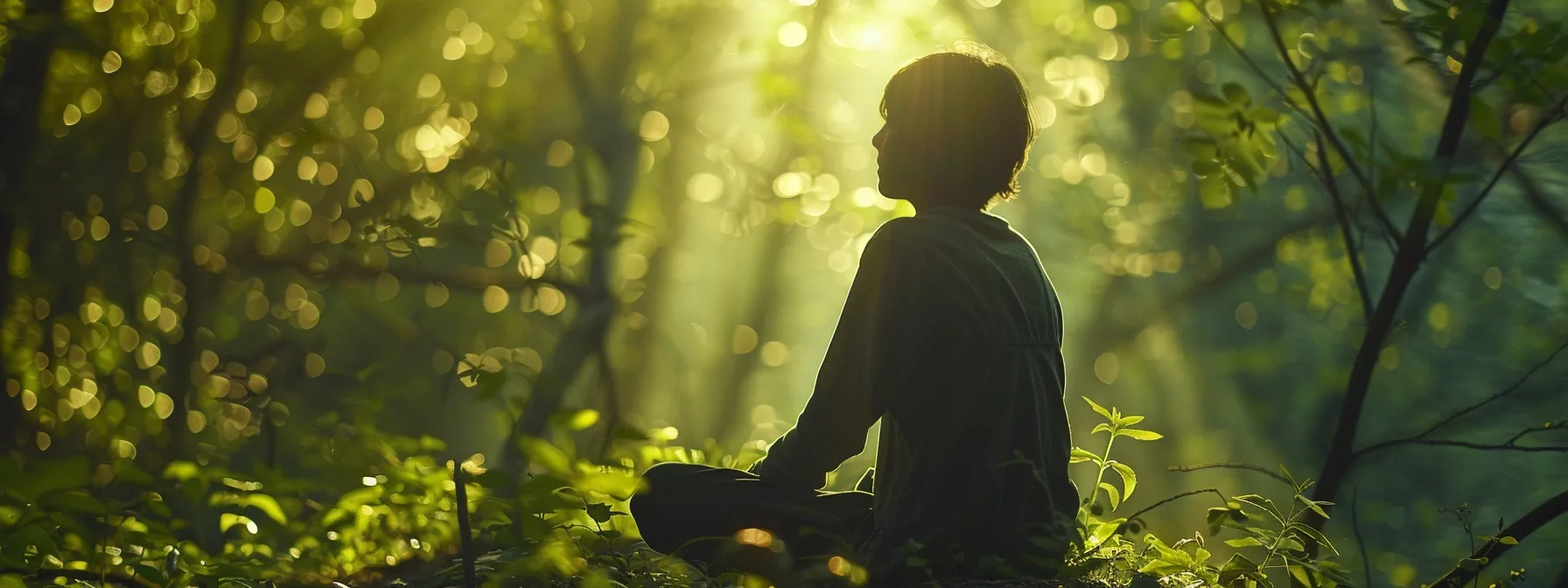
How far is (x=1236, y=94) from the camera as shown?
3182 millimetres

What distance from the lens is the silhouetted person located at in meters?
3.02

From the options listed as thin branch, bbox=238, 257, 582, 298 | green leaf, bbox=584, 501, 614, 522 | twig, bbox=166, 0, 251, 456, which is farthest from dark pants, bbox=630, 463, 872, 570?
twig, bbox=166, 0, 251, 456

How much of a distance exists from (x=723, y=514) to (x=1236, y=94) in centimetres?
172

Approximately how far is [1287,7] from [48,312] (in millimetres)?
6320

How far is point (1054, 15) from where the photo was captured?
10477 millimetres

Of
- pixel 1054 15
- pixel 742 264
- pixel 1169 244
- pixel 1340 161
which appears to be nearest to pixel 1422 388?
pixel 1169 244

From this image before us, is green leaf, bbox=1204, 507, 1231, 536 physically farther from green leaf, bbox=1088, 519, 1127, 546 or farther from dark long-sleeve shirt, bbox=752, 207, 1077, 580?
dark long-sleeve shirt, bbox=752, 207, 1077, 580

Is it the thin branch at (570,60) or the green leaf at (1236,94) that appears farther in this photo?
the thin branch at (570,60)

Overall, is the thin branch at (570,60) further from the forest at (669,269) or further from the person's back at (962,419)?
the person's back at (962,419)

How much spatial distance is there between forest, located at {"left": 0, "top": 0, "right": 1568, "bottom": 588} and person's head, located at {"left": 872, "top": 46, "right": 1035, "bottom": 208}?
1.86 feet

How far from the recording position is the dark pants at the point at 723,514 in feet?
10.2

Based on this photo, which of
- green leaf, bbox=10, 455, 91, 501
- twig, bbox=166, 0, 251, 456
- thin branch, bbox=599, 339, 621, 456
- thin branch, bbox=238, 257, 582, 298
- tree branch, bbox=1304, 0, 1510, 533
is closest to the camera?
green leaf, bbox=10, 455, 91, 501

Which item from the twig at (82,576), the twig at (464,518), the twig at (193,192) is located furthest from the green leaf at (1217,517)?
the twig at (193,192)

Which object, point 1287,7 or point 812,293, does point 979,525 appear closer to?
point 1287,7
